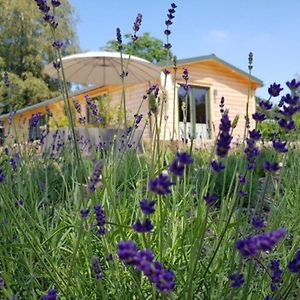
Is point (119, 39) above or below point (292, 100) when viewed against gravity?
above

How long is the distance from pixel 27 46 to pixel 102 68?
22492 mm

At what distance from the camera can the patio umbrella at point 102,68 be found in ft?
24.3

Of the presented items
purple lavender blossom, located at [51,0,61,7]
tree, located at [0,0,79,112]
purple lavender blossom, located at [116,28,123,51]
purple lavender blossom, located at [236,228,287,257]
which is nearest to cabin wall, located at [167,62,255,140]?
tree, located at [0,0,79,112]

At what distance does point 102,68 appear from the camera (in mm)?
8102

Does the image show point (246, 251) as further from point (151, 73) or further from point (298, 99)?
point (151, 73)

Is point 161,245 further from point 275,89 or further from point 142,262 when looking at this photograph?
point 275,89

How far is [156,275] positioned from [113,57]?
6763mm

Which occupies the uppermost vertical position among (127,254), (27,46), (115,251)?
(27,46)

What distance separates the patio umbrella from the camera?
740 cm

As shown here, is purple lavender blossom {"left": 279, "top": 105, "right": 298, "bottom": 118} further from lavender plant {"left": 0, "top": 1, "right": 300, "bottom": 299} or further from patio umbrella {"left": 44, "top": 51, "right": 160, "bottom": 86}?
patio umbrella {"left": 44, "top": 51, "right": 160, "bottom": 86}

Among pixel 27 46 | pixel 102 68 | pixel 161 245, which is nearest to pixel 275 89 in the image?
pixel 161 245

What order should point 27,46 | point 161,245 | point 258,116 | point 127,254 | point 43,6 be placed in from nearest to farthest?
point 127,254 → point 161,245 → point 258,116 → point 43,6 → point 27,46

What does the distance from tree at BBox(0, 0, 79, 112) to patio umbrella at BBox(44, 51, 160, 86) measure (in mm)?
20465

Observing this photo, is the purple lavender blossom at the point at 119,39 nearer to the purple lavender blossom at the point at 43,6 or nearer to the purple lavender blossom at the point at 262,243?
the purple lavender blossom at the point at 43,6
